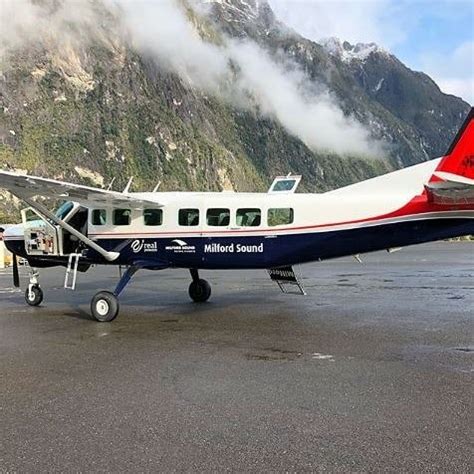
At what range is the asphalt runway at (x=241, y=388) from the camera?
15.7ft

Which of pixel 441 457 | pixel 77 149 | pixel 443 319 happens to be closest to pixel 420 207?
pixel 443 319

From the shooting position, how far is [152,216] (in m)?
12.8

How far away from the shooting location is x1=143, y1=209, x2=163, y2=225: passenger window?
12.7 m

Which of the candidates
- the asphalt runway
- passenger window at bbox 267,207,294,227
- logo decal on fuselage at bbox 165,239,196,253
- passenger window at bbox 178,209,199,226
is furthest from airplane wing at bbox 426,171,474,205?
logo decal on fuselage at bbox 165,239,196,253

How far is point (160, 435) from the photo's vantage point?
5.20 meters

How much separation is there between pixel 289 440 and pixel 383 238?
7.16 metres

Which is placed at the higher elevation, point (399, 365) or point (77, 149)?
point (77, 149)

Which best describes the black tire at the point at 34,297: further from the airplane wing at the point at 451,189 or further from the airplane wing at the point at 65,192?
the airplane wing at the point at 451,189

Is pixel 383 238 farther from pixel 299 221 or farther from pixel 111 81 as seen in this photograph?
pixel 111 81

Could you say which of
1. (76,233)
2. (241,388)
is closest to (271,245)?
(76,233)

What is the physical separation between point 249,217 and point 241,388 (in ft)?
19.2

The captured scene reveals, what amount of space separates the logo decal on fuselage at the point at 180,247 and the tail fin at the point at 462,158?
4.90 m

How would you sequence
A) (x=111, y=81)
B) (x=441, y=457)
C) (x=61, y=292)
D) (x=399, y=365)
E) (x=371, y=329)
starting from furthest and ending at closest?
(x=111, y=81)
(x=61, y=292)
(x=371, y=329)
(x=399, y=365)
(x=441, y=457)

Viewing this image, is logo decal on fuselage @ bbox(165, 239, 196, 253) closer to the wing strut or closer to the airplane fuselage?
the airplane fuselage
